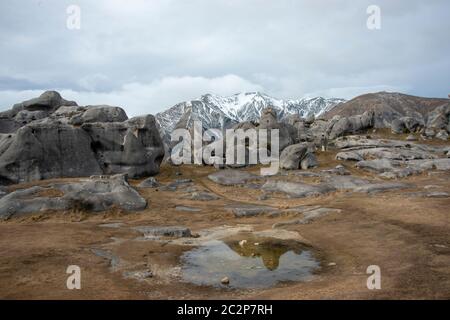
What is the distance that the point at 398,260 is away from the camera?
62.9 ft

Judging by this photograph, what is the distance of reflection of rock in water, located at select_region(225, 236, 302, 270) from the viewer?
72.1 ft

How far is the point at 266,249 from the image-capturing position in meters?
24.0

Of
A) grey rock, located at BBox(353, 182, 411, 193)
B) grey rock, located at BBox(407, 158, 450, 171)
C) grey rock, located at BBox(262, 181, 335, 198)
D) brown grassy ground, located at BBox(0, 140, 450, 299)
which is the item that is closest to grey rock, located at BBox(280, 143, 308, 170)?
grey rock, located at BBox(262, 181, 335, 198)

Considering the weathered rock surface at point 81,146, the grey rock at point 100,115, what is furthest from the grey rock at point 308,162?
the grey rock at point 100,115

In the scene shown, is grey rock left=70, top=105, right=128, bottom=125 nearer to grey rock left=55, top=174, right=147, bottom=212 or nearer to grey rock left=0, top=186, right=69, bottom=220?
grey rock left=55, top=174, right=147, bottom=212

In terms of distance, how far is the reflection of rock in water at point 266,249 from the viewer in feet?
72.1

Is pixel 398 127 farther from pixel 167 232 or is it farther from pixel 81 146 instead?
pixel 167 232

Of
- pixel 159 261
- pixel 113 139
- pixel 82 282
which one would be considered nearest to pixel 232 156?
pixel 113 139

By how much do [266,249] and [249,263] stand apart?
9.90 feet

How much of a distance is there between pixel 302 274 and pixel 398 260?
470 cm

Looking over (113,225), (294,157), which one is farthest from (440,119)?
(113,225)

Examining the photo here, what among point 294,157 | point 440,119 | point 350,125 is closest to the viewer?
point 294,157

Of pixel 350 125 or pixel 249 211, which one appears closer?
pixel 249 211

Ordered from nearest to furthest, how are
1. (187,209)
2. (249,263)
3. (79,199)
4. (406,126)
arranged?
1. (249,263)
2. (79,199)
3. (187,209)
4. (406,126)
